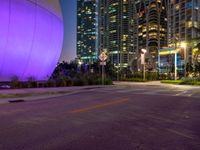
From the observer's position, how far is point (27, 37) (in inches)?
752

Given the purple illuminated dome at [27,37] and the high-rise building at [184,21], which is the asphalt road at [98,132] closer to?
the purple illuminated dome at [27,37]

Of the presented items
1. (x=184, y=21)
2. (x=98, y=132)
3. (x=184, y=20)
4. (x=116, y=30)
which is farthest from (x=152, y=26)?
(x=98, y=132)

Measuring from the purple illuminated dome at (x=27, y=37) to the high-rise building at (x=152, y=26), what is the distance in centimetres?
16203

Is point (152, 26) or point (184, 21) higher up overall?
point (152, 26)

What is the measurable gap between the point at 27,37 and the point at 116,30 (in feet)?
565

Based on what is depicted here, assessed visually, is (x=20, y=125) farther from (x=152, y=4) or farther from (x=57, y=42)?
(x=152, y=4)

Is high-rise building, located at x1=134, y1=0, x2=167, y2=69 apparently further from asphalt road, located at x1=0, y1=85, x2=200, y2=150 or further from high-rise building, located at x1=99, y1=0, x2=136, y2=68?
asphalt road, located at x1=0, y1=85, x2=200, y2=150

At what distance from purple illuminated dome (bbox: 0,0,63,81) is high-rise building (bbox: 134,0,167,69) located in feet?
532

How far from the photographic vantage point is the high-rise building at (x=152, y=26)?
183 meters

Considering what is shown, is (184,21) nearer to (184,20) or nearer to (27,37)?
A: (184,20)

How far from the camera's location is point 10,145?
4.61m

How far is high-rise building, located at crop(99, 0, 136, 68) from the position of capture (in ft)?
603

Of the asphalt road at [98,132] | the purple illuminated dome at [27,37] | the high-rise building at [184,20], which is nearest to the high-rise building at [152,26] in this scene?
the high-rise building at [184,20]

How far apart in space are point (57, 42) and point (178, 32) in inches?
5435
